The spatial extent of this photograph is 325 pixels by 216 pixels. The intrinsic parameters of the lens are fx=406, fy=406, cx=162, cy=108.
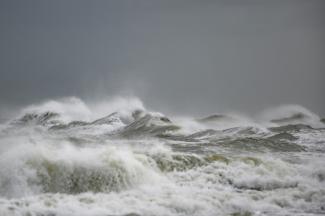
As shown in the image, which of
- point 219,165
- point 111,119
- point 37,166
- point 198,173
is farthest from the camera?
point 111,119

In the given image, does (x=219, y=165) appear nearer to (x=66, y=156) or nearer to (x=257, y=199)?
(x=257, y=199)

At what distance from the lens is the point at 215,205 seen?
53.7ft

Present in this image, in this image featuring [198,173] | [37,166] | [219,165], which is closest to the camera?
[37,166]

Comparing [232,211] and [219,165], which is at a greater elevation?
[219,165]

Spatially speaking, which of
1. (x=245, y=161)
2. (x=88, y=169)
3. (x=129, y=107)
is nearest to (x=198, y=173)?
(x=245, y=161)

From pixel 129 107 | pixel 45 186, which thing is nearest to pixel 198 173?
pixel 45 186

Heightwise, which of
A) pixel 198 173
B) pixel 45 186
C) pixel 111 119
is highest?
pixel 111 119

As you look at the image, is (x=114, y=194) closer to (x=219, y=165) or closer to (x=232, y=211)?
(x=232, y=211)

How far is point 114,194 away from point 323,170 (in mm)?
13617

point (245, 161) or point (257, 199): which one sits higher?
point (245, 161)

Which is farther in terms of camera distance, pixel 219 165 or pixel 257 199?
pixel 219 165

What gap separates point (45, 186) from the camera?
18234 mm

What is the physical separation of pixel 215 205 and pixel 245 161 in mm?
10118

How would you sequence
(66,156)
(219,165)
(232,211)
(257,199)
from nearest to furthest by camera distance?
(232,211) < (257,199) < (66,156) < (219,165)
